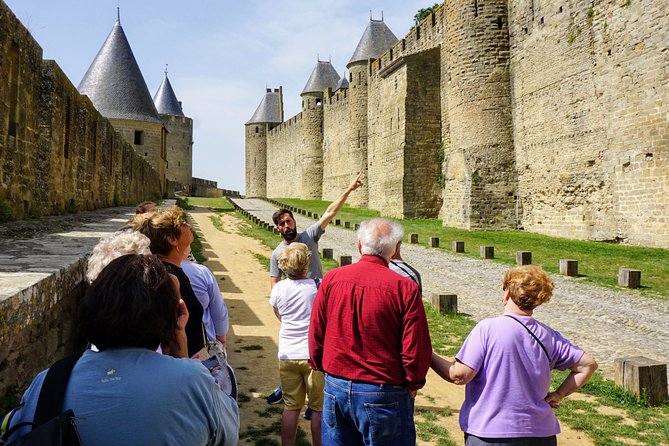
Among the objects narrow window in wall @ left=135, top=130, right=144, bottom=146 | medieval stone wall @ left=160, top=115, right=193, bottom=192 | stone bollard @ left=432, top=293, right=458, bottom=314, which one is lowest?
stone bollard @ left=432, top=293, right=458, bottom=314

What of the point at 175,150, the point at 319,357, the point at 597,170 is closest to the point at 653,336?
the point at 319,357

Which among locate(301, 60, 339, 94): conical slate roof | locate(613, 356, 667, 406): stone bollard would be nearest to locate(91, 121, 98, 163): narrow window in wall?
locate(613, 356, 667, 406): stone bollard

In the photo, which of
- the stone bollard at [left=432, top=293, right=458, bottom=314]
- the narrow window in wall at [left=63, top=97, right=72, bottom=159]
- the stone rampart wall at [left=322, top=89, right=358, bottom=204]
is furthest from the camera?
the stone rampart wall at [left=322, top=89, right=358, bottom=204]

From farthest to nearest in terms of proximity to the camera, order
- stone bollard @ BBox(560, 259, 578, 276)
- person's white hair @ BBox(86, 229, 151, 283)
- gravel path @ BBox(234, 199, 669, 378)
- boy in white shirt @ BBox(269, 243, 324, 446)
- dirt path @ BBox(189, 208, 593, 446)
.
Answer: stone bollard @ BBox(560, 259, 578, 276) < gravel path @ BBox(234, 199, 669, 378) < dirt path @ BBox(189, 208, 593, 446) < boy in white shirt @ BBox(269, 243, 324, 446) < person's white hair @ BBox(86, 229, 151, 283)

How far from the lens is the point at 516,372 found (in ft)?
8.47

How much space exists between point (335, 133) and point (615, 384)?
38506mm

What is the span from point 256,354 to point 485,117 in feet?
53.9

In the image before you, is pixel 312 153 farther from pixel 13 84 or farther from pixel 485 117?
pixel 13 84

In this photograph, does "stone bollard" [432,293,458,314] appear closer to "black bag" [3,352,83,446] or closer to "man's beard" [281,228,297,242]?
"man's beard" [281,228,297,242]

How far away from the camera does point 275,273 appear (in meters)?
4.82

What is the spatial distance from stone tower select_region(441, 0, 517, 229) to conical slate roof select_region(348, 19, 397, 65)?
18625 mm

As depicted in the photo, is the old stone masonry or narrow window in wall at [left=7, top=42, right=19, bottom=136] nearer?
narrow window in wall at [left=7, top=42, right=19, bottom=136]

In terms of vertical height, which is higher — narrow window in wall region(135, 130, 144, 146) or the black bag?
narrow window in wall region(135, 130, 144, 146)

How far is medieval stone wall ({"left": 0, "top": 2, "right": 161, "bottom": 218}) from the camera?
22.9 feet
